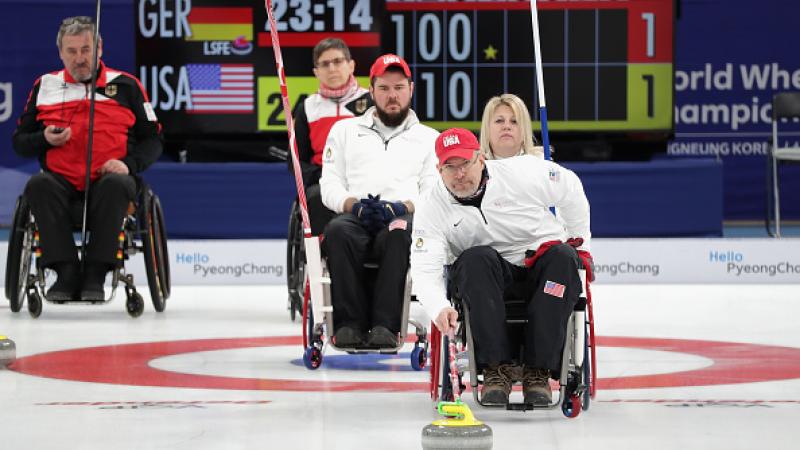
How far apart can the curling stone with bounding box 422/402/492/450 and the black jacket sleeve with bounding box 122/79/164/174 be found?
A: 3611 mm

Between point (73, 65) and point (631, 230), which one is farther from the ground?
point (73, 65)

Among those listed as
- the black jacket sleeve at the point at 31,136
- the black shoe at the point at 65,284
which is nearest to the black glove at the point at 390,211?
the black shoe at the point at 65,284

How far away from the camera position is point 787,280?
873cm

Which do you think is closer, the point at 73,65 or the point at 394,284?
the point at 394,284

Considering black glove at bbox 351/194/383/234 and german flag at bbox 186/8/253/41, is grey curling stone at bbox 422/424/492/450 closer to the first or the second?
black glove at bbox 351/194/383/234

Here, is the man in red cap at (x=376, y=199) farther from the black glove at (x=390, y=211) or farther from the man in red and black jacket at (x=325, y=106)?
the man in red and black jacket at (x=325, y=106)

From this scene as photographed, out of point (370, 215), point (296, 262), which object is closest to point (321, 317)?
point (370, 215)

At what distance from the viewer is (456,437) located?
3.31 meters

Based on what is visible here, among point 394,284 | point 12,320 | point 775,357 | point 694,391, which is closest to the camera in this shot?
point 694,391

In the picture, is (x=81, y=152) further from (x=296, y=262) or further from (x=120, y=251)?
(x=296, y=262)

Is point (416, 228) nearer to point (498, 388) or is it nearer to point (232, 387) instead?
point (498, 388)

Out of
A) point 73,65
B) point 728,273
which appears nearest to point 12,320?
point 73,65

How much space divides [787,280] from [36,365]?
4.87 m

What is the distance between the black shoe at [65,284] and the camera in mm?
6398
